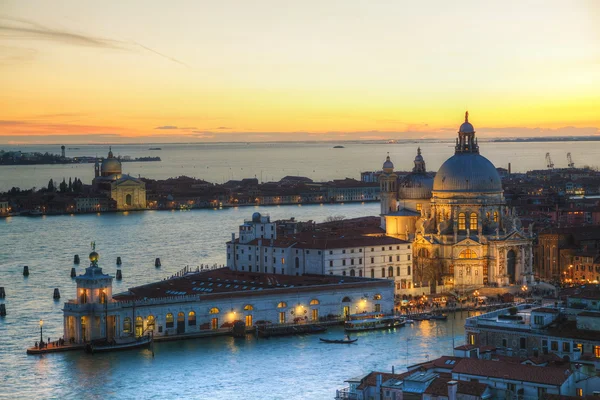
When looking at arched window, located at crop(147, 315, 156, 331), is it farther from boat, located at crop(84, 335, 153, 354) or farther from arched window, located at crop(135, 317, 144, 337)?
boat, located at crop(84, 335, 153, 354)

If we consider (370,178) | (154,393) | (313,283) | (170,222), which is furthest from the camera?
(370,178)

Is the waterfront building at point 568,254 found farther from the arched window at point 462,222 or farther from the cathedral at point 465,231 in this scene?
the arched window at point 462,222

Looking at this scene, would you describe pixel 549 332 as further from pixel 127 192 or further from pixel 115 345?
pixel 127 192

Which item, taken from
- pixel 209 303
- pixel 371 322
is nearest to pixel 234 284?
pixel 209 303

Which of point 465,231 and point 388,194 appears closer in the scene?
point 465,231

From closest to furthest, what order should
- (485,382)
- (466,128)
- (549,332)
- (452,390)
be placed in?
(452,390) < (485,382) < (549,332) < (466,128)

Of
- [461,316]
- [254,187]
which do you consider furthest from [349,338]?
[254,187]

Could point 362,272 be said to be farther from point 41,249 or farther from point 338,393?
point 41,249
